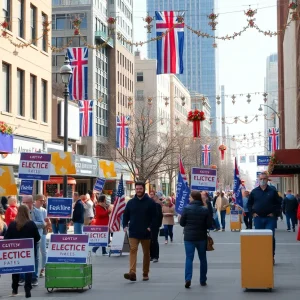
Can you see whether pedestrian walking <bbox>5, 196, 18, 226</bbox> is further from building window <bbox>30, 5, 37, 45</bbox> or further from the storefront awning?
the storefront awning

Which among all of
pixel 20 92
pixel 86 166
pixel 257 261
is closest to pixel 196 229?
pixel 257 261

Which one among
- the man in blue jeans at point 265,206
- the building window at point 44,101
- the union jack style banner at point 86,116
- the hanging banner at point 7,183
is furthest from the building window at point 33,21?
the man in blue jeans at point 265,206

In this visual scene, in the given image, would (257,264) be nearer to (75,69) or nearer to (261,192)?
(261,192)

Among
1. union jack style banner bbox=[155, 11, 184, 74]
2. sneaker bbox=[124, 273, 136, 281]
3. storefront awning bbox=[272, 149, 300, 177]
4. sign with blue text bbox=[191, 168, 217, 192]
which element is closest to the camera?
sneaker bbox=[124, 273, 136, 281]

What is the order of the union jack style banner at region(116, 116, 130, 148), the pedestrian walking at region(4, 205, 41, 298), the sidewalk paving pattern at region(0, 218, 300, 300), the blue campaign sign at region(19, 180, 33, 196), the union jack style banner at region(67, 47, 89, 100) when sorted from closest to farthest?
the sidewalk paving pattern at region(0, 218, 300, 300)
the pedestrian walking at region(4, 205, 41, 298)
the blue campaign sign at region(19, 180, 33, 196)
the union jack style banner at region(67, 47, 89, 100)
the union jack style banner at region(116, 116, 130, 148)

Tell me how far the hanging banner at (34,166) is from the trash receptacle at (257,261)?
8428 millimetres

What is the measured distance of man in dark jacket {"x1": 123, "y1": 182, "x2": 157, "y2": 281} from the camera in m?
14.1

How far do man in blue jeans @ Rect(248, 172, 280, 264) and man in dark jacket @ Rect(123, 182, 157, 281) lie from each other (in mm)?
3051

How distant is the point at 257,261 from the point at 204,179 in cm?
1122

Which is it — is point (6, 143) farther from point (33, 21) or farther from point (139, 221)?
point (139, 221)

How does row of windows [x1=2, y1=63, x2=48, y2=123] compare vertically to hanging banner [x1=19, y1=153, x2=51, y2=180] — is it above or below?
above

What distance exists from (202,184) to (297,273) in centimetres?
870

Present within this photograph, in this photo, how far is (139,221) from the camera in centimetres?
1412

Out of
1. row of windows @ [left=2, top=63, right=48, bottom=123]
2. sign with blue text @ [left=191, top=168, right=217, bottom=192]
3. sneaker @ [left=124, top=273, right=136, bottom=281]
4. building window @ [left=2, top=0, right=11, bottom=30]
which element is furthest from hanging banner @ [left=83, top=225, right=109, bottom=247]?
building window @ [left=2, top=0, right=11, bottom=30]
